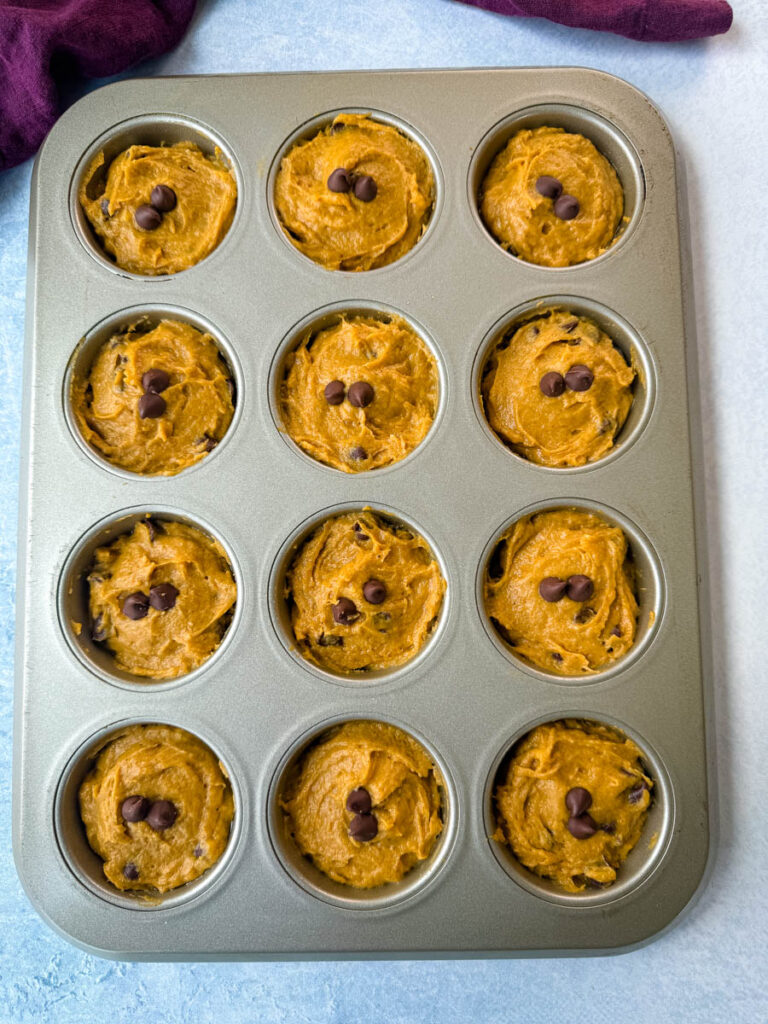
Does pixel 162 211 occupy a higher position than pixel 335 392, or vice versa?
pixel 162 211

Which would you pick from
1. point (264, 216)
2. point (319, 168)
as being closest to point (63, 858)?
point (264, 216)

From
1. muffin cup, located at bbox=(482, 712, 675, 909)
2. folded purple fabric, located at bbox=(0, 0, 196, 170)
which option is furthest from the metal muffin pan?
folded purple fabric, located at bbox=(0, 0, 196, 170)

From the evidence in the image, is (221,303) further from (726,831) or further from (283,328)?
(726,831)

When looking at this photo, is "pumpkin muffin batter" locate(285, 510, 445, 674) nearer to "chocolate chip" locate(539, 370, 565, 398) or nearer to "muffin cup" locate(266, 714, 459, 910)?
"muffin cup" locate(266, 714, 459, 910)

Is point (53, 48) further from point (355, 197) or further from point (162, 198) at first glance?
point (355, 197)

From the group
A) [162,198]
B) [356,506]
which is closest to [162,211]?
[162,198]

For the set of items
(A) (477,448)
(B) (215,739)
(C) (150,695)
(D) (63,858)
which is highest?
(A) (477,448)

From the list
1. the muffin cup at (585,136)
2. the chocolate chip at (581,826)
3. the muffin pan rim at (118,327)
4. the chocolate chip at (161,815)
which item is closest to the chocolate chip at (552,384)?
the muffin cup at (585,136)
